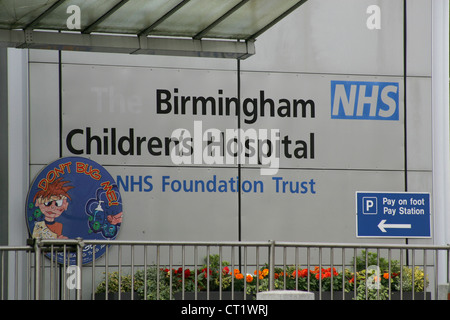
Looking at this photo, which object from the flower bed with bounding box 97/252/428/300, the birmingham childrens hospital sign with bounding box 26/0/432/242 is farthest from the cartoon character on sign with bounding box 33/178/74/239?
the flower bed with bounding box 97/252/428/300

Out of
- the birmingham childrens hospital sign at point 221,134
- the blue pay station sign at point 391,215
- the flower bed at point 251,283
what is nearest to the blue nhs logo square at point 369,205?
the blue pay station sign at point 391,215

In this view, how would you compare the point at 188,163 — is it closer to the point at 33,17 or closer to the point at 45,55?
the point at 45,55

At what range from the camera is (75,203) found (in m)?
15.5

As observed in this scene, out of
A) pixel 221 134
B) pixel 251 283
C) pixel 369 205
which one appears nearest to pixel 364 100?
pixel 369 205

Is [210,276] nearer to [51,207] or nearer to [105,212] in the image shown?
[105,212]

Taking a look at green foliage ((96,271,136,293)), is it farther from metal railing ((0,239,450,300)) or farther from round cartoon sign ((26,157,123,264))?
round cartoon sign ((26,157,123,264))

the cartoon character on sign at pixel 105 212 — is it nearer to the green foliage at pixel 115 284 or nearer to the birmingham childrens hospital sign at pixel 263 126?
the birmingham childrens hospital sign at pixel 263 126

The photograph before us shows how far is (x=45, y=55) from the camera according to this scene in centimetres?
1561

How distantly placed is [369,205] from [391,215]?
413 mm

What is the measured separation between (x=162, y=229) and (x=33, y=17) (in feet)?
14.6

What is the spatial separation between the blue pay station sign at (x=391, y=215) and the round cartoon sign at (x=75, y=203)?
4191 millimetres

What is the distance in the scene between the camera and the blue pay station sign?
16.4 meters

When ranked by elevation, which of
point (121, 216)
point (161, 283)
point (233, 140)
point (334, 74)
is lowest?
point (161, 283)
